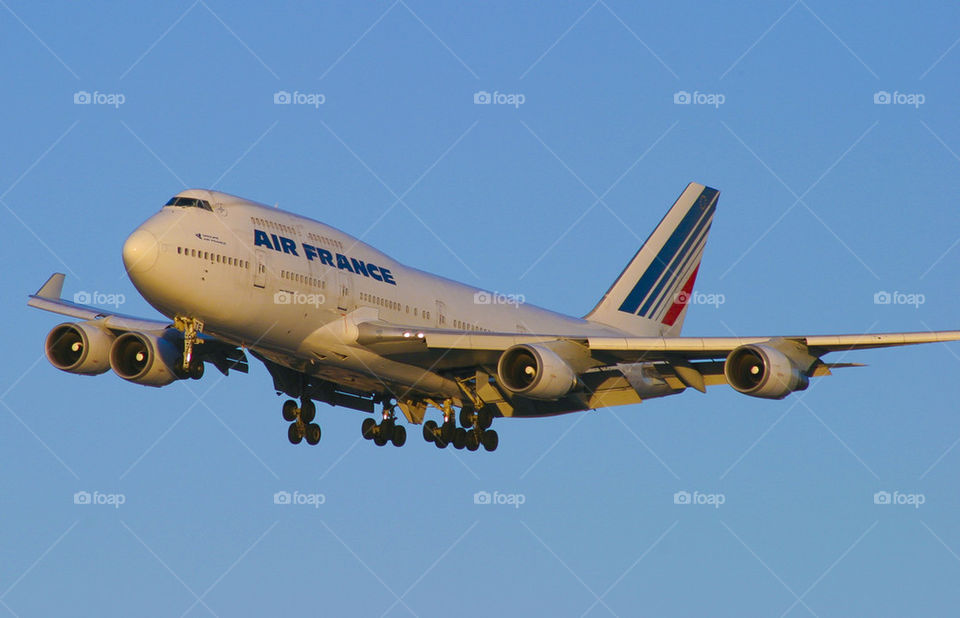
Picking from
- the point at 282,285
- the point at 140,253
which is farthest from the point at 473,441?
the point at 140,253

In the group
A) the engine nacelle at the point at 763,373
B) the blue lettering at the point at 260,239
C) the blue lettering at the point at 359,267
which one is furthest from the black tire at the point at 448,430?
the engine nacelle at the point at 763,373

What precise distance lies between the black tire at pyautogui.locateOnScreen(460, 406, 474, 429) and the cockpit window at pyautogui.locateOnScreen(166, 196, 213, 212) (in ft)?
39.6

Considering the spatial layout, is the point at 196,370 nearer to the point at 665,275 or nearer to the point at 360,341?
the point at 360,341

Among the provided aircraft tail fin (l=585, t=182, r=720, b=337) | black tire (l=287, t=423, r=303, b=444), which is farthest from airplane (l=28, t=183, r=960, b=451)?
aircraft tail fin (l=585, t=182, r=720, b=337)

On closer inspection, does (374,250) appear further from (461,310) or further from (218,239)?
(218,239)

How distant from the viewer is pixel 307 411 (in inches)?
1933

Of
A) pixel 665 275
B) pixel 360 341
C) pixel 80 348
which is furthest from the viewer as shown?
pixel 665 275

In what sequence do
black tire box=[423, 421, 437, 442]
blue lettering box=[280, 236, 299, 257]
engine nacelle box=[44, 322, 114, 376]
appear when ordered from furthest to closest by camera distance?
black tire box=[423, 421, 437, 442], engine nacelle box=[44, 322, 114, 376], blue lettering box=[280, 236, 299, 257]

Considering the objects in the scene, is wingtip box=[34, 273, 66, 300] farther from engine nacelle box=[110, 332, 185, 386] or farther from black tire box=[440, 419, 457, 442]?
black tire box=[440, 419, 457, 442]

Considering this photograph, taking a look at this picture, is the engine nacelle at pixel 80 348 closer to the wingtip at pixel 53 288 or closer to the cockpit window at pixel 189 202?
the wingtip at pixel 53 288

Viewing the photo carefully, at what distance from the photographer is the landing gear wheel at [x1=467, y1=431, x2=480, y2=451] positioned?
1923 inches

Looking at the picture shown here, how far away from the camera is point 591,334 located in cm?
5528

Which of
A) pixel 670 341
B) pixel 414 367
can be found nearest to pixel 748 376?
pixel 670 341

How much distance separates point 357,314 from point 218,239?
17.9ft
